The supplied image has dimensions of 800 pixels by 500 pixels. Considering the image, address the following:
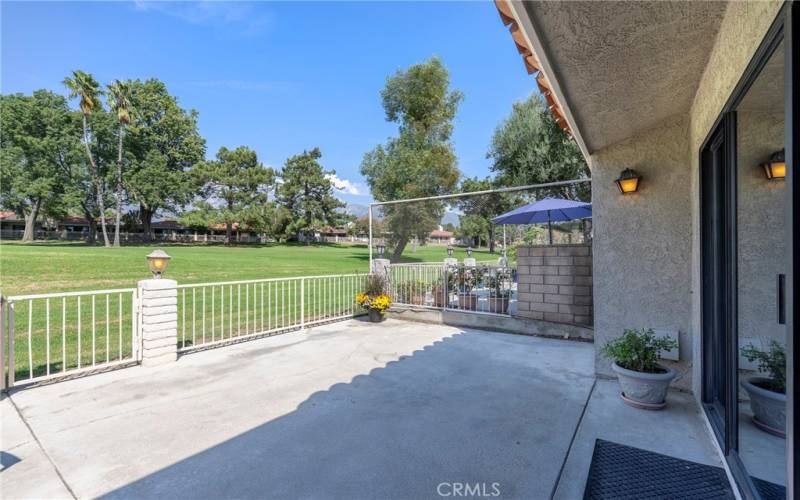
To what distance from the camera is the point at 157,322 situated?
13.4 feet

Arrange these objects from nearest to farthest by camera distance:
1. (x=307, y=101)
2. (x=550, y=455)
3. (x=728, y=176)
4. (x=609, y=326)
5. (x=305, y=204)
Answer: (x=728, y=176) < (x=550, y=455) < (x=609, y=326) < (x=307, y=101) < (x=305, y=204)

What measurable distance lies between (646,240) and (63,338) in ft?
17.8

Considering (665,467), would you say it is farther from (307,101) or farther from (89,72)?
(89,72)

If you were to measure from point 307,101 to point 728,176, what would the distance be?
16.7 metres

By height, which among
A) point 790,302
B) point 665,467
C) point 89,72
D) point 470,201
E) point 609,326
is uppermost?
point 89,72

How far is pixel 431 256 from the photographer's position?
9.23m

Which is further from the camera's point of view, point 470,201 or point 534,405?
point 470,201

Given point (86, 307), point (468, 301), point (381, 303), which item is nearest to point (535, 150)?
point (468, 301)

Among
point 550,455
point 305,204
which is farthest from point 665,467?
point 305,204

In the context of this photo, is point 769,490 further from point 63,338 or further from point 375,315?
point 375,315

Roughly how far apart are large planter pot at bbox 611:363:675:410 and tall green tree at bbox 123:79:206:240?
38026 mm

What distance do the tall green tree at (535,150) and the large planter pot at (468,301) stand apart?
4.84 meters

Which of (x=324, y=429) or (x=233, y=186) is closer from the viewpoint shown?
(x=324, y=429)
